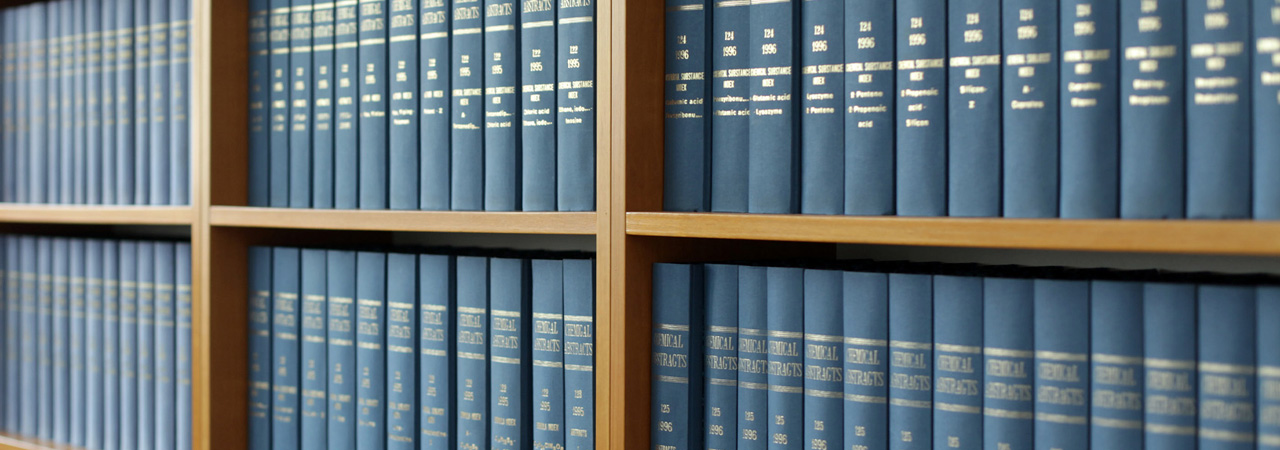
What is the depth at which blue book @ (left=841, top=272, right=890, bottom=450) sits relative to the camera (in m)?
0.76

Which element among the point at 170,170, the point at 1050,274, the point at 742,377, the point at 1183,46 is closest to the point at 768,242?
the point at 742,377

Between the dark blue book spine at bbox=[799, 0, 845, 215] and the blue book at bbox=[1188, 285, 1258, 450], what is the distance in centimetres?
27

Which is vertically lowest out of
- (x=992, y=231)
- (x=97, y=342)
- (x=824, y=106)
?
(x=97, y=342)

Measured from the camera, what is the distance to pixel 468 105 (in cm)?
94

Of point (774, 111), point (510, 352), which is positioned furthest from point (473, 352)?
point (774, 111)

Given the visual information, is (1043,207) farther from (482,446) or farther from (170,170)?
(170,170)

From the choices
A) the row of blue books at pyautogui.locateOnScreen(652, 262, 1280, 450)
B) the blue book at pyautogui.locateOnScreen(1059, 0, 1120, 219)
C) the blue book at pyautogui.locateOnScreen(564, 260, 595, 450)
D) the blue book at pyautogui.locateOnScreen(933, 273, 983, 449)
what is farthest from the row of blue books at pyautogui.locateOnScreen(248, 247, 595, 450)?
the blue book at pyautogui.locateOnScreen(1059, 0, 1120, 219)

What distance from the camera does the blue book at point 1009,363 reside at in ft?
2.30

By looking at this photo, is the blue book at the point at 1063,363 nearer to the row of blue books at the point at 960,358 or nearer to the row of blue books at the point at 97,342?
the row of blue books at the point at 960,358

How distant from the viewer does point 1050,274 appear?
0.74m

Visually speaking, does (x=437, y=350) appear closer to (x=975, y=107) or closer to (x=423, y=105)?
(x=423, y=105)

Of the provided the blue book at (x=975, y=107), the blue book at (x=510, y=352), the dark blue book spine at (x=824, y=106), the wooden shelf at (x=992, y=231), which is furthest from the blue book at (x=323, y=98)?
the blue book at (x=975, y=107)

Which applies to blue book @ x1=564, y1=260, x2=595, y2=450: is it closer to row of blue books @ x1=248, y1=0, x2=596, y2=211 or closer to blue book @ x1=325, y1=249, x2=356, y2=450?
row of blue books @ x1=248, y1=0, x2=596, y2=211

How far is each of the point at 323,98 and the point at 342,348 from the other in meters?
0.27
